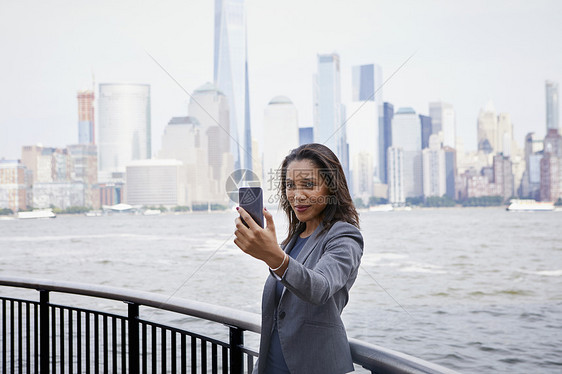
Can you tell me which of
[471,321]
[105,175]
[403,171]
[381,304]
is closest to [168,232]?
[105,175]

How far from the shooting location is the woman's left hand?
1.01m

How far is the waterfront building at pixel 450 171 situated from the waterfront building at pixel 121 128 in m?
36.4

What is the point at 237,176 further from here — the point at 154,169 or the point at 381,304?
the point at 154,169

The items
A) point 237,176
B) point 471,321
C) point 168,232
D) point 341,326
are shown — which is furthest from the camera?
point 168,232

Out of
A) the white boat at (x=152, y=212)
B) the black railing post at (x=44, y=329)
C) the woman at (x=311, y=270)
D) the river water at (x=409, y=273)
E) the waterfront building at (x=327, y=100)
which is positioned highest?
the waterfront building at (x=327, y=100)

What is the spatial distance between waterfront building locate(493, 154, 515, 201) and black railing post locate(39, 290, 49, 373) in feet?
236

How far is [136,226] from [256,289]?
46641 mm

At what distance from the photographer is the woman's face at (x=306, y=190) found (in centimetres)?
135

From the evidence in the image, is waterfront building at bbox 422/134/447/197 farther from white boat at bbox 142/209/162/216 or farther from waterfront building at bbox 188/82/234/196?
waterfront building at bbox 188/82/234/196

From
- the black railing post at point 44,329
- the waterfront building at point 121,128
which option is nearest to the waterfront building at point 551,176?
the waterfront building at point 121,128

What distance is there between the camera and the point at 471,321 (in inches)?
1053

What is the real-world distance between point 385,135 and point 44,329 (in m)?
45.7

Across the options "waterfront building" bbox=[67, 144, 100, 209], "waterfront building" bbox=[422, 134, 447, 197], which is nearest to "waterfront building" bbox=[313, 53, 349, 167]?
"waterfront building" bbox=[422, 134, 447, 197]

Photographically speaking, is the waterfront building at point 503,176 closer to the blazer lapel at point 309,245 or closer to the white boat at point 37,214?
the white boat at point 37,214
